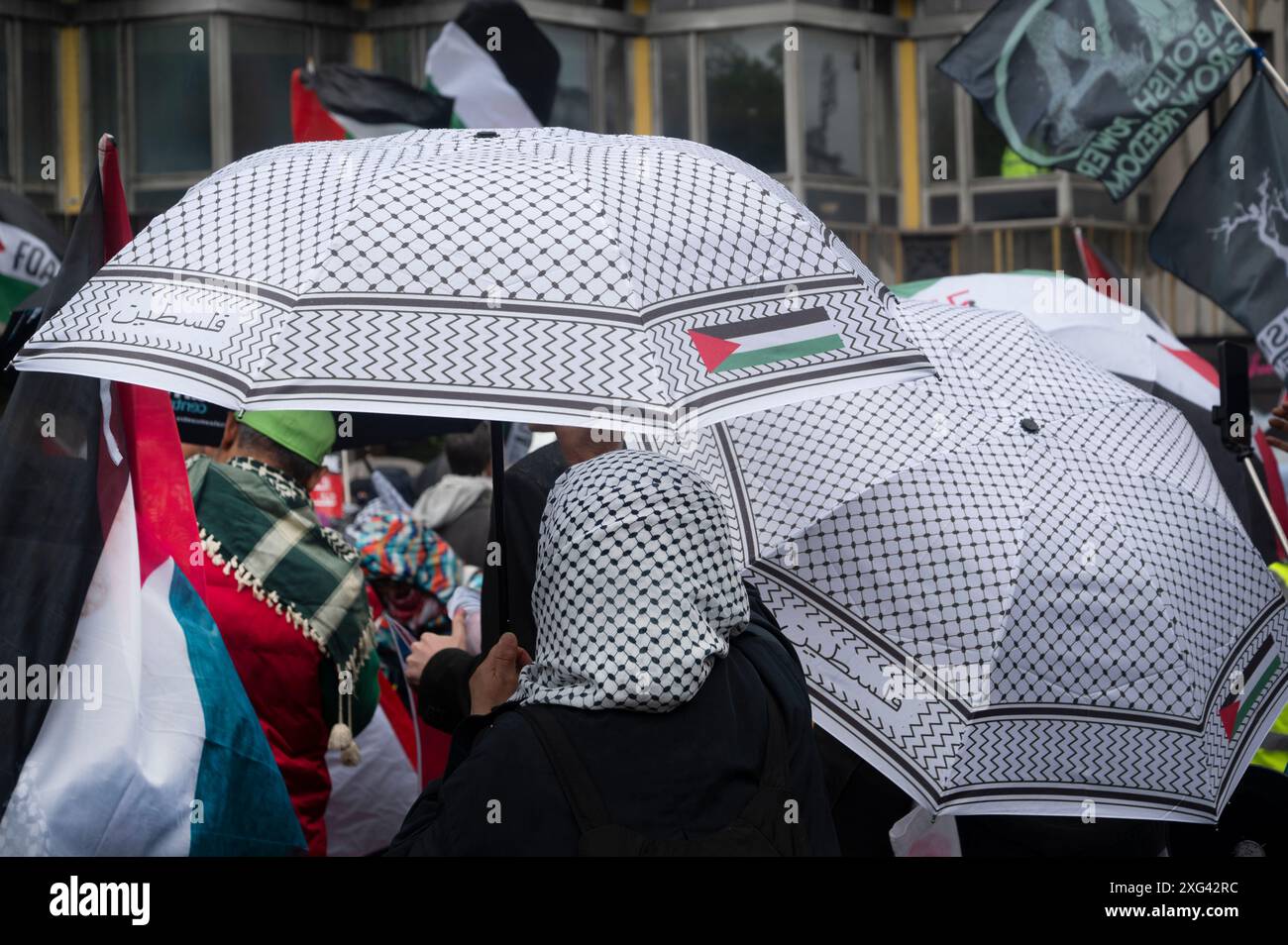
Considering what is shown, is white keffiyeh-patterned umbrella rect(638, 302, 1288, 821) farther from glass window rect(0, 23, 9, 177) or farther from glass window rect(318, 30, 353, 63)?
glass window rect(318, 30, 353, 63)

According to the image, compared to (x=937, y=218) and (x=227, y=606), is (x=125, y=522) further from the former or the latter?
(x=937, y=218)

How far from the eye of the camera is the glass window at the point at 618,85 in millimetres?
20719

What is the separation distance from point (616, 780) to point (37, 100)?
18.7 m

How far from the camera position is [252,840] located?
10.9 feet

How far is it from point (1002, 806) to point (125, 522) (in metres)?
1.83

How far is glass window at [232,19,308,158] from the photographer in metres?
19.3

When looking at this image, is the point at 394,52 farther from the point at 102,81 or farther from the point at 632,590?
the point at 632,590

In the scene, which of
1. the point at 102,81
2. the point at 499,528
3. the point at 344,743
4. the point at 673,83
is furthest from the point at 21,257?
the point at 673,83

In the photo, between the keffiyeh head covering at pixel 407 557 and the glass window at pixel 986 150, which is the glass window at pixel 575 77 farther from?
the keffiyeh head covering at pixel 407 557

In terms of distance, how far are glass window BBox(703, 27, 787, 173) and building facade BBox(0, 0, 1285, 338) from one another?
2 cm

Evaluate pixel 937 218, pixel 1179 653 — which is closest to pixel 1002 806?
pixel 1179 653

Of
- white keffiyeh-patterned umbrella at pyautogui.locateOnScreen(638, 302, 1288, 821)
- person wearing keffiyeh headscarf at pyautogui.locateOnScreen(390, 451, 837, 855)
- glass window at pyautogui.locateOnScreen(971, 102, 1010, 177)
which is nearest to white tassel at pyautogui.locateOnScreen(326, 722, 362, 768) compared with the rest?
white keffiyeh-patterned umbrella at pyautogui.locateOnScreen(638, 302, 1288, 821)

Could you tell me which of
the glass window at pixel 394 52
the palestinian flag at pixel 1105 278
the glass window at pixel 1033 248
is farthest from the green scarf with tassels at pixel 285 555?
the glass window at pixel 1033 248

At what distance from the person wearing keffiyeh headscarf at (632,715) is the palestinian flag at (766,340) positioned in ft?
0.73
